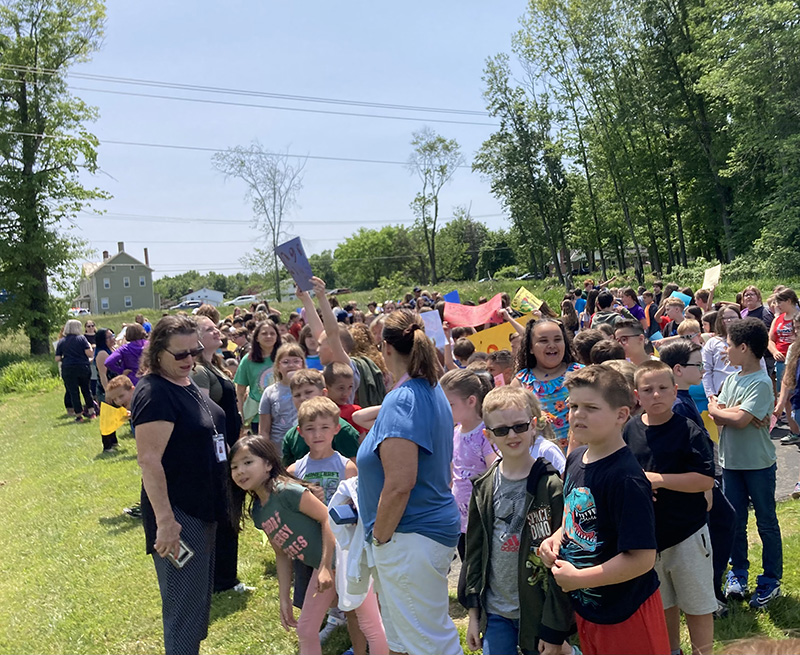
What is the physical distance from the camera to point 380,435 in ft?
10.1

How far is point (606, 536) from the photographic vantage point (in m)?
2.70

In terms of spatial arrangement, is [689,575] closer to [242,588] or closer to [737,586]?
[737,586]

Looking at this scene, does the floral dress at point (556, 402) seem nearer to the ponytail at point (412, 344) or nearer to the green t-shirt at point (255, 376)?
the ponytail at point (412, 344)

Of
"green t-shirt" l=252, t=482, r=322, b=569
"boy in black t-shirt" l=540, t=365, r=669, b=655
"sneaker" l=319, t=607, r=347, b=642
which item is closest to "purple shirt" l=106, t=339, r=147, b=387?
"sneaker" l=319, t=607, r=347, b=642

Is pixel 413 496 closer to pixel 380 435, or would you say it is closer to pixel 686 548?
pixel 380 435

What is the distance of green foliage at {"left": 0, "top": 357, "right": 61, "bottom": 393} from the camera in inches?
950

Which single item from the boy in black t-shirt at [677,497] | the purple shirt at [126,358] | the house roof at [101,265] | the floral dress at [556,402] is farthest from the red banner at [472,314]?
the house roof at [101,265]

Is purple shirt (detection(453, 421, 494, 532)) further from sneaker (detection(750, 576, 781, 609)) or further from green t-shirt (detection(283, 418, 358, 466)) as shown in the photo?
sneaker (detection(750, 576, 781, 609))

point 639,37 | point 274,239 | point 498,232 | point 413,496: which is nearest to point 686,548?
point 413,496

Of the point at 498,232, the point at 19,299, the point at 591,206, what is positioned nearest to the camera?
the point at 19,299

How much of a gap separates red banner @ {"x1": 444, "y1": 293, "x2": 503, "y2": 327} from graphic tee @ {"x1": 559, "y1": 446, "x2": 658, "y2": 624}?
841cm

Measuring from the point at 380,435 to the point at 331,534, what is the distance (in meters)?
1.08

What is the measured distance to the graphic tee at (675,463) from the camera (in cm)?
343

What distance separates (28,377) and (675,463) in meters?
26.2
